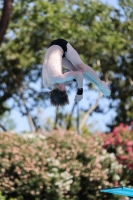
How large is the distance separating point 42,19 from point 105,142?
792cm

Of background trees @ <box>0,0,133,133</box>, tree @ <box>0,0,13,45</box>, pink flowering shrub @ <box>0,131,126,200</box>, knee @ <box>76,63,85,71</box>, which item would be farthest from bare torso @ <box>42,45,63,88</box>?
background trees @ <box>0,0,133,133</box>

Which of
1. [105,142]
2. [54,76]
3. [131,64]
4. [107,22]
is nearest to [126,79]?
[131,64]

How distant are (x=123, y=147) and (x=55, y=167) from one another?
2838 millimetres

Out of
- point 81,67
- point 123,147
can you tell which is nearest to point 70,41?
point 123,147

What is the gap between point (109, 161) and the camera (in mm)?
14414

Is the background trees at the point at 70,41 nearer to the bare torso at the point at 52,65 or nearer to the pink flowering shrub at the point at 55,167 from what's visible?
the pink flowering shrub at the point at 55,167

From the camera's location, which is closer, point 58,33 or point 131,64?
point 58,33

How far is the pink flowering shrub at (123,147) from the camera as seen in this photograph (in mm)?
14839

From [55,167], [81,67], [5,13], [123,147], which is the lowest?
[55,167]

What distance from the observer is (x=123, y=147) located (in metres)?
15.0

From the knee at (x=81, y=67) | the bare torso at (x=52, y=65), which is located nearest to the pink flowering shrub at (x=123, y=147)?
the knee at (x=81, y=67)

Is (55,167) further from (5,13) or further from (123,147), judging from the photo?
(5,13)

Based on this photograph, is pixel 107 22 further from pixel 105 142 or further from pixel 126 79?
pixel 105 142

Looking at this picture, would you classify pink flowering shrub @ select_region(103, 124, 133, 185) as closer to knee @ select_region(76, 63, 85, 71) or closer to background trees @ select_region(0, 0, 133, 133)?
background trees @ select_region(0, 0, 133, 133)
